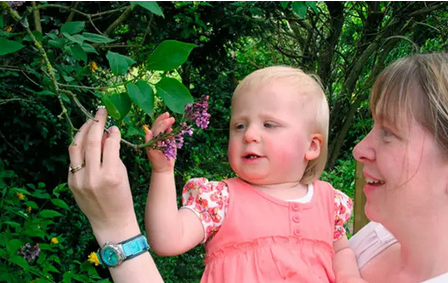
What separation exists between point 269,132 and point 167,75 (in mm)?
2161

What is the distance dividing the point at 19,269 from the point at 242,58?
12.2 feet

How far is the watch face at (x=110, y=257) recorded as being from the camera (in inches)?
47.8

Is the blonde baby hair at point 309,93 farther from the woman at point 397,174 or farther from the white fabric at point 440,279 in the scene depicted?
the white fabric at point 440,279

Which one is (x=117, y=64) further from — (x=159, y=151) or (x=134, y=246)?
(x=134, y=246)

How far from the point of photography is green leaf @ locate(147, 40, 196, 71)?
1.23 metres

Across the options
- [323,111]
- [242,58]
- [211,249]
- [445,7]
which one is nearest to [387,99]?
[323,111]

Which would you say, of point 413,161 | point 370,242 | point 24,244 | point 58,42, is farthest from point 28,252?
point 413,161

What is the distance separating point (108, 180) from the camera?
1.19 m

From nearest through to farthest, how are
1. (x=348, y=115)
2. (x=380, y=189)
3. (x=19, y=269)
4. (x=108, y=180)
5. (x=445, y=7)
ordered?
(x=108, y=180), (x=380, y=189), (x=19, y=269), (x=445, y=7), (x=348, y=115)

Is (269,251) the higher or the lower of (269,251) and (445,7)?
the lower

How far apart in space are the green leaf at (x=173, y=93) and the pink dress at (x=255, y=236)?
1.28 feet

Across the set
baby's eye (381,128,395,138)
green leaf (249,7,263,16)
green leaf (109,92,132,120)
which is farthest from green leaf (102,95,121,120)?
green leaf (249,7,263,16)

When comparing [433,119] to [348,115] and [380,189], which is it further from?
[348,115]

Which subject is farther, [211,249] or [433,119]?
A: [211,249]
